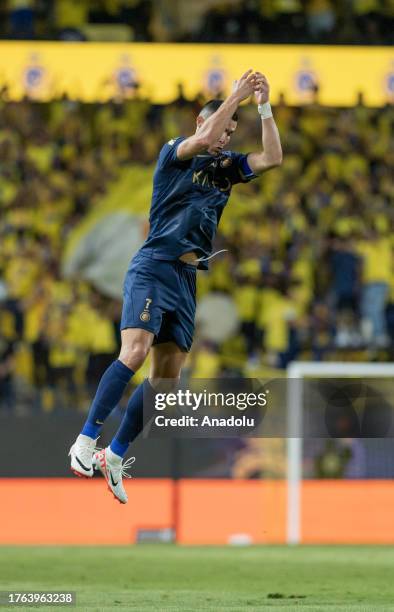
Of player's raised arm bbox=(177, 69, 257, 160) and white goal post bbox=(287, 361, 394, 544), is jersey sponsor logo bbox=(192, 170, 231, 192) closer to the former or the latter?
player's raised arm bbox=(177, 69, 257, 160)

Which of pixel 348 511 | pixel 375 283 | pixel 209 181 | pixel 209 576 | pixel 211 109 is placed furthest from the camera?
pixel 375 283

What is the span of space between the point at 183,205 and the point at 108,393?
121 cm

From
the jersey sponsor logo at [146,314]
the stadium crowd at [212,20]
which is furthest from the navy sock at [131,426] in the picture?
the stadium crowd at [212,20]

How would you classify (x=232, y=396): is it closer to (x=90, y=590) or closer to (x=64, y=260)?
(x=90, y=590)

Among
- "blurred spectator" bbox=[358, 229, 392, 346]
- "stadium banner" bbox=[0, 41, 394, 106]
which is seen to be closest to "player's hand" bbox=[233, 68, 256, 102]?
"blurred spectator" bbox=[358, 229, 392, 346]

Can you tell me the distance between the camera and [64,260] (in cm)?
1608

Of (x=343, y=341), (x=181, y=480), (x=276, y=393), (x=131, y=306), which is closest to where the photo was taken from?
(x=131, y=306)

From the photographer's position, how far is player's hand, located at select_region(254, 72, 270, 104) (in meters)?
7.43

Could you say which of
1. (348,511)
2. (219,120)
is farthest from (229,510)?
(219,120)

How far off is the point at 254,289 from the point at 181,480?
3.92 meters

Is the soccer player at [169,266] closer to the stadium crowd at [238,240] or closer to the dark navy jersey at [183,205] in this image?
the dark navy jersey at [183,205]

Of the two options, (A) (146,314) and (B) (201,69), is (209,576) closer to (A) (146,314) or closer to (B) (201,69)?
(A) (146,314)

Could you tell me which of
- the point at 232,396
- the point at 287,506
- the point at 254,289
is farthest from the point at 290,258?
the point at 232,396

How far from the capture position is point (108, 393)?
25.0ft
